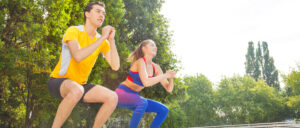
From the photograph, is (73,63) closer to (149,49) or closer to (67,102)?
(67,102)

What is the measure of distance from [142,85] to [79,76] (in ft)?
5.10

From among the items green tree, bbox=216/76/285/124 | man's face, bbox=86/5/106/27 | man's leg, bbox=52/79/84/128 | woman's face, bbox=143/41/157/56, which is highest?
man's face, bbox=86/5/106/27

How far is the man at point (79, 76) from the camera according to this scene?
2.86m

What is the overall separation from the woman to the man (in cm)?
105

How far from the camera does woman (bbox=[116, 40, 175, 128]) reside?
4.11 meters

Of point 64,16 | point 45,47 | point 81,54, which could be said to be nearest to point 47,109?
point 45,47

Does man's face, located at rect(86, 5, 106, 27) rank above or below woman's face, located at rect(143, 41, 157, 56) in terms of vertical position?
above

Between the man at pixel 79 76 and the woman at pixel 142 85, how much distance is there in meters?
1.05

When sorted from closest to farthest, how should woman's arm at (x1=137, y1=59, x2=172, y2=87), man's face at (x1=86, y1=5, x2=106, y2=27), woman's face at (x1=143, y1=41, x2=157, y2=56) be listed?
man's face at (x1=86, y1=5, x2=106, y2=27) < woman's arm at (x1=137, y1=59, x2=172, y2=87) < woman's face at (x1=143, y1=41, x2=157, y2=56)

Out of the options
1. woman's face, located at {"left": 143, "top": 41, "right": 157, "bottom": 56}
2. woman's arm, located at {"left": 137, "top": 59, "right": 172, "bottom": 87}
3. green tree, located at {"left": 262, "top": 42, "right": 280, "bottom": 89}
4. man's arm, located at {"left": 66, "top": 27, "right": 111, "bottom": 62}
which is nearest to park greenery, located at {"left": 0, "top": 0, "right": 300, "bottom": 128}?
woman's face, located at {"left": 143, "top": 41, "right": 157, "bottom": 56}

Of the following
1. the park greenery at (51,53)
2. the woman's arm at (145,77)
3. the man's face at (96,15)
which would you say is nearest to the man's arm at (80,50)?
the man's face at (96,15)

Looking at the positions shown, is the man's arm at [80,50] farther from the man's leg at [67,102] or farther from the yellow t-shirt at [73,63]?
the man's leg at [67,102]

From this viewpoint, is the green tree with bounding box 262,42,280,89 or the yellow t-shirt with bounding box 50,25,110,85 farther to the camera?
the green tree with bounding box 262,42,280,89

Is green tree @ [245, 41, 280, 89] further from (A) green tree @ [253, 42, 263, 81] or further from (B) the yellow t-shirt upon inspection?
(B) the yellow t-shirt
